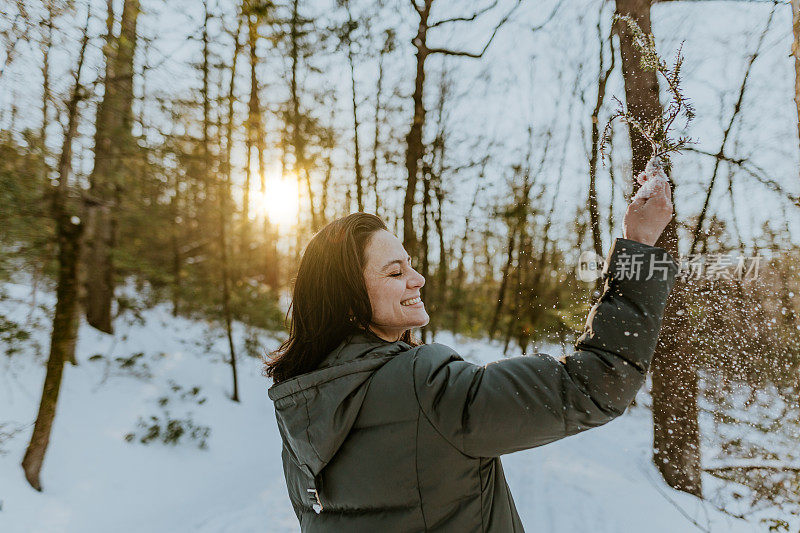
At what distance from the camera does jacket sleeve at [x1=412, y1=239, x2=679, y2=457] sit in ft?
2.96

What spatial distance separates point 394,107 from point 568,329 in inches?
423

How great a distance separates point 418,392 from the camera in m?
1.01

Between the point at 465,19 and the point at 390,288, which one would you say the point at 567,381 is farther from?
the point at 465,19

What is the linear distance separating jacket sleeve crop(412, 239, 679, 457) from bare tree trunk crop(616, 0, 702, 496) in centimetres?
173

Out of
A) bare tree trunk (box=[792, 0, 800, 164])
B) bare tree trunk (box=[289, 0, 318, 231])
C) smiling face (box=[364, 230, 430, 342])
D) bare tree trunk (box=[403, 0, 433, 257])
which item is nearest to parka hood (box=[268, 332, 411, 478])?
smiling face (box=[364, 230, 430, 342])

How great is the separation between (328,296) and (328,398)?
0.35 meters

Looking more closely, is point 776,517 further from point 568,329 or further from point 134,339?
point 134,339

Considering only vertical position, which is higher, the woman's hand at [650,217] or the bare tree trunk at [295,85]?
the bare tree trunk at [295,85]

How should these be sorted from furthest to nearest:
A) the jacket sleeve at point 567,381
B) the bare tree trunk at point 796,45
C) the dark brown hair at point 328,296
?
the bare tree trunk at point 796,45
the dark brown hair at point 328,296
the jacket sleeve at point 567,381

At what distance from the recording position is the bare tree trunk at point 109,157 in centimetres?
464

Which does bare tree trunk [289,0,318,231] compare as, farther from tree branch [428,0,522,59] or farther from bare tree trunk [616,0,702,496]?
bare tree trunk [616,0,702,496]

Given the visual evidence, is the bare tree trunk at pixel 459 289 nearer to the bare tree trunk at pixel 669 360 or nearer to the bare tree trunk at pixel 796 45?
the bare tree trunk at pixel 669 360

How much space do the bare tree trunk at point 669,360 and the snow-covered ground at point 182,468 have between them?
1.14ft

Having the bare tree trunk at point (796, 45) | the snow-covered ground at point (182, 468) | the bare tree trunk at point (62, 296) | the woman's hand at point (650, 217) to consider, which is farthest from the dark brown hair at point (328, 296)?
the bare tree trunk at point (62, 296)
